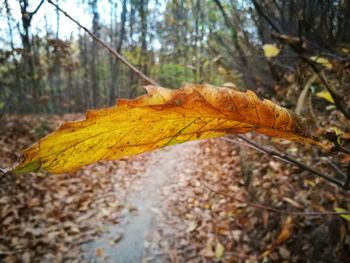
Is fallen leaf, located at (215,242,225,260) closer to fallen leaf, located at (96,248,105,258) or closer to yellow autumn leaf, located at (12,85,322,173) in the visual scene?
fallen leaf, located at (96,248,105,258)

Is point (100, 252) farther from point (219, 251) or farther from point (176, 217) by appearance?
point (219, 251)

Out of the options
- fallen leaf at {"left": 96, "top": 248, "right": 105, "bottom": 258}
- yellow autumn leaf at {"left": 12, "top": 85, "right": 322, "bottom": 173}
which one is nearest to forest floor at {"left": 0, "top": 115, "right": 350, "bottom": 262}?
fallen leaf at {"left": 96, "top": 248, "right": 105, "bottom": 258}

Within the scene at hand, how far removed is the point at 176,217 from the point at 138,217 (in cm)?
57

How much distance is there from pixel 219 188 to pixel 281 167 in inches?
50.8

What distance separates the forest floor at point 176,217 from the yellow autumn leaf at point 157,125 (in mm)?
2298

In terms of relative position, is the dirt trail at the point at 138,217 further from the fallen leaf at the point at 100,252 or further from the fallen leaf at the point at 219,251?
the fallen leaf at the point at 219,251

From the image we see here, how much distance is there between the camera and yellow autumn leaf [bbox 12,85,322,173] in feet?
1.40

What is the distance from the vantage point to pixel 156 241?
13.8 feet

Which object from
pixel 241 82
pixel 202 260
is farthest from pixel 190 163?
pixel 202 260

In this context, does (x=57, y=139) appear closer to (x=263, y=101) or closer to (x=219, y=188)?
(x=263, y=101)

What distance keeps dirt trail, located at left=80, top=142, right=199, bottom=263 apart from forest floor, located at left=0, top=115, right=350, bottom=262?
0.01 m

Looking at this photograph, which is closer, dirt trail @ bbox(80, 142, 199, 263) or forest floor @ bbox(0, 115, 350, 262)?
forest floor @ bbox(0, 115, 350, 262)

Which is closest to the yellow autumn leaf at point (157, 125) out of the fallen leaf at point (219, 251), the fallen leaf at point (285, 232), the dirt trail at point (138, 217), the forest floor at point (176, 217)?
the forest floor at point (176, 217)

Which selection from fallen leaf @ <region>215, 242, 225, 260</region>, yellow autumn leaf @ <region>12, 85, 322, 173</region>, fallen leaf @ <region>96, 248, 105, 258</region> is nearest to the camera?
yellow autumn leaf @ <region>12, 85, 322, 173</region>
